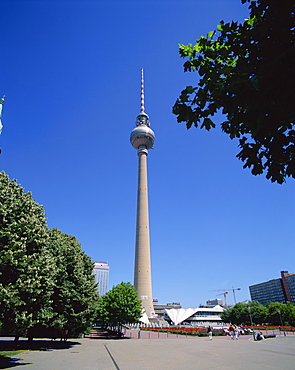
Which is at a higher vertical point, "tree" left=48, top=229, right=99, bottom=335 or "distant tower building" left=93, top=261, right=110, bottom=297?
"distant tower building" left=93, top=261, right=110, bottom=297

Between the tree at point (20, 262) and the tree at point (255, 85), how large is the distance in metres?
12.4

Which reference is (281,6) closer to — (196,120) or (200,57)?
(200,57)

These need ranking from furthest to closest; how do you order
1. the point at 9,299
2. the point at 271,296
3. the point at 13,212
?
the point at 271,296, the point at 13,212, the point at 9,299

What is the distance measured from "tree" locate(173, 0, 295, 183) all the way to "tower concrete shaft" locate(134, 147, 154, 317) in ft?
226

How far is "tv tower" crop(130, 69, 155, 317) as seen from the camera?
68.8 meters

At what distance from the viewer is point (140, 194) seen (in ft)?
254

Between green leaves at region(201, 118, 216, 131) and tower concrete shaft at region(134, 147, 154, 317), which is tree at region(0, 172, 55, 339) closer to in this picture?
green leaves at region(201, 118, 216, 131)

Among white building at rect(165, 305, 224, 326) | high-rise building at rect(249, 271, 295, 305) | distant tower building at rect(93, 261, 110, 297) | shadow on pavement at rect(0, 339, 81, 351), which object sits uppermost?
distant tower building at rect(93, 261, 110, 297)

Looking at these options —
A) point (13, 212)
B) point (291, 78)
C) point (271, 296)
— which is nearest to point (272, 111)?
point (291, 78)

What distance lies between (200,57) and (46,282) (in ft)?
48.0

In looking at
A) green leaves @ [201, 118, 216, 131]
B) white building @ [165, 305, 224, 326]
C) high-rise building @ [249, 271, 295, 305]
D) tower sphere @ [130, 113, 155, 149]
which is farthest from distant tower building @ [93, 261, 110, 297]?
green leaves @ [201, 118, 216, 131]

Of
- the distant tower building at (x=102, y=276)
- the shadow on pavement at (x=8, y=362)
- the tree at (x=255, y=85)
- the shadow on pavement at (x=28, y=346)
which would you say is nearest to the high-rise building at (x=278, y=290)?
the distant tower building at (x=102, y=276)

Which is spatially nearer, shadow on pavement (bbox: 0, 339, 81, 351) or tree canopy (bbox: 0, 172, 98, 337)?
tree canopy (bbox: 0, 172, 98, 337)

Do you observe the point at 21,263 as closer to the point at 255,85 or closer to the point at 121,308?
the point at 255,85
